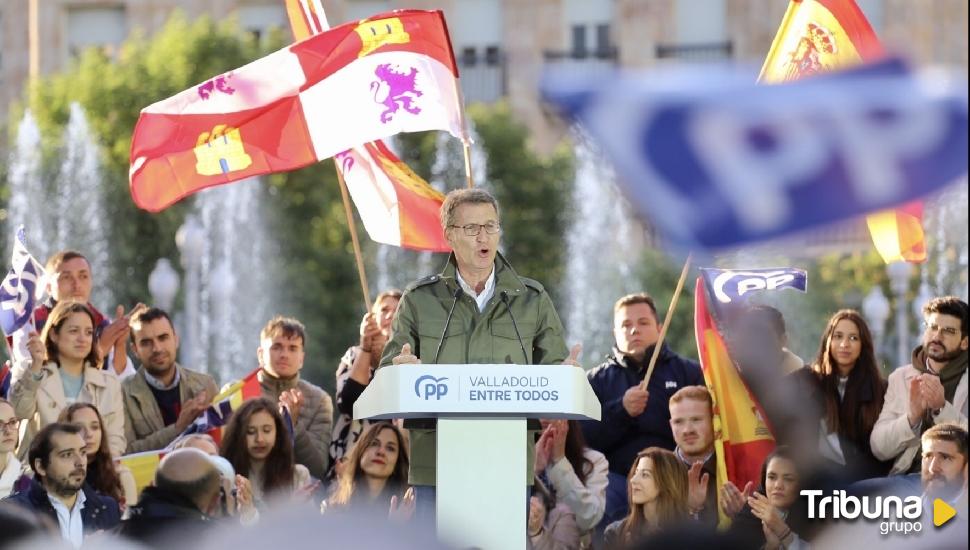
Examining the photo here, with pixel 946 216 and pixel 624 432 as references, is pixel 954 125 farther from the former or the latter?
pixel 946 216

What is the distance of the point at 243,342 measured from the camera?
38125 millimetres

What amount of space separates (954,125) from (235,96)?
651 centimetres

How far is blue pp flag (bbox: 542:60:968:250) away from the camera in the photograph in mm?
5062

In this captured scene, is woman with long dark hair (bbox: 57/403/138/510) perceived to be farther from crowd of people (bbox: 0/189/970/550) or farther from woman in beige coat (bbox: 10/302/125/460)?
woman in beige coat (bbox: 10/302/125/460)

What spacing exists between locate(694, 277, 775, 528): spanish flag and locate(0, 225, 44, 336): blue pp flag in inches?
139

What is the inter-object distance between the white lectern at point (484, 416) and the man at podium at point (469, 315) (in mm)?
640

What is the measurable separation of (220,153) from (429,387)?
4.60 meters

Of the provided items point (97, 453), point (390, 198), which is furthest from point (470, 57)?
point (97, 453)

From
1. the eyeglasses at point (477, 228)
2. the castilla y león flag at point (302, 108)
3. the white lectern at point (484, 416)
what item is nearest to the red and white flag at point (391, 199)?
the castilla y león flag at point (302, 108)

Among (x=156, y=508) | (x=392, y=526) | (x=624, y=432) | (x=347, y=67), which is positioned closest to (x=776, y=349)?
(x=624, y=432)

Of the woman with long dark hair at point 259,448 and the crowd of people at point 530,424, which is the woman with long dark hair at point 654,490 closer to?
the crowd of people at point 530,424

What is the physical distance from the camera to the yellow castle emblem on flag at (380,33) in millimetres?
11383

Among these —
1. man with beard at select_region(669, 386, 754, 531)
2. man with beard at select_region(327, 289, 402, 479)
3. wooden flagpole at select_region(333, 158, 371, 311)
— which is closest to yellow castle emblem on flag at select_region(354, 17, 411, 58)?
wooden flagpole at select_region(333, 158, 371, 311)

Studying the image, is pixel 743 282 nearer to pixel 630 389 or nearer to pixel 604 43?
pixel 630 389
